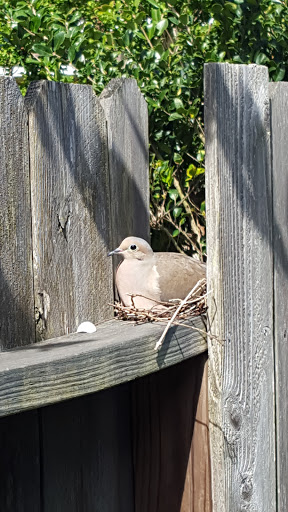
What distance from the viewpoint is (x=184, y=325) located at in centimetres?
231

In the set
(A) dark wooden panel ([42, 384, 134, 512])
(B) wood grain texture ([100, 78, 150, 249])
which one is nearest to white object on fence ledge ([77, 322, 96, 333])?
(A) dark wooden panel ([42, 384, 134, 512])

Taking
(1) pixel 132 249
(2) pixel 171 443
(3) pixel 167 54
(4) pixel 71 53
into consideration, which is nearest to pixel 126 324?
(1) pixel 132 249

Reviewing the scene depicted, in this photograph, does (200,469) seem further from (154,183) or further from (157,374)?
(154,183)

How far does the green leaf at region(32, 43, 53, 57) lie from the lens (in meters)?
3.45

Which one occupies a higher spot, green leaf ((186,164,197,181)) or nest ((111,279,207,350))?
green leaf ((186,164,197,181))

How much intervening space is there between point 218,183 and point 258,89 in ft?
1.22

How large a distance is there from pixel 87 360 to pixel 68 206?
558 mm

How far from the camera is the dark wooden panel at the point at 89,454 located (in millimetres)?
2361

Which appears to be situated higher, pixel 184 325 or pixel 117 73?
pixel 117 73

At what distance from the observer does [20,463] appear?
2.25 m

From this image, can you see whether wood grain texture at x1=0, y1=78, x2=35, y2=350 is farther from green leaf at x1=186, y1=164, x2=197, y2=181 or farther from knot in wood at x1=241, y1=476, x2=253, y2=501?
green leaf at x1=186, y1=164, x2=197, y2=181

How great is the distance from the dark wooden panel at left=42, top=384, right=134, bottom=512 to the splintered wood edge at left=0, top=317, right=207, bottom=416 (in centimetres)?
31

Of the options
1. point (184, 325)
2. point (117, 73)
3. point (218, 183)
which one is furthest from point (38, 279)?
point (117, 73)

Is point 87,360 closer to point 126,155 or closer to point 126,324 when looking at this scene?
point 126,324
